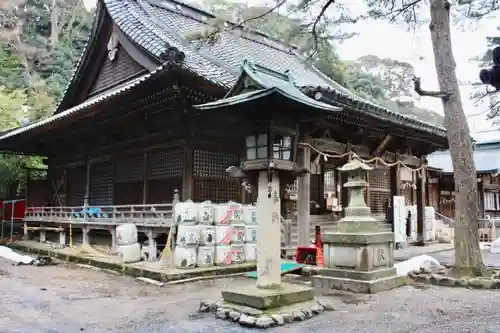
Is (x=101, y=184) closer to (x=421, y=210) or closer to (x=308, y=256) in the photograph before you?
(x=308, y=256)

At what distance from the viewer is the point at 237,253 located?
33.8 feet

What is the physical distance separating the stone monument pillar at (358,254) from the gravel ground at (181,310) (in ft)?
1.17

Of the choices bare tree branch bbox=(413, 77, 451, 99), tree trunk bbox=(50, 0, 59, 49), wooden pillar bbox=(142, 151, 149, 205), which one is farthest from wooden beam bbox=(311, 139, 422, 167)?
tree trunk bbox=(50, 0, 59, 49)

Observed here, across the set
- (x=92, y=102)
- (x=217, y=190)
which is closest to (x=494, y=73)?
(x=217, y=190)

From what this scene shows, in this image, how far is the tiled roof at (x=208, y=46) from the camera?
11.0 metres

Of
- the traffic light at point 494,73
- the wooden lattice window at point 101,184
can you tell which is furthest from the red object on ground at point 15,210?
the traffic light at point 494,73

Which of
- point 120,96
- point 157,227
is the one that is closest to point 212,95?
point 120,96

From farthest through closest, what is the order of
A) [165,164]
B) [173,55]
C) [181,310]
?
[165,164] < [173,55] < [181,310]

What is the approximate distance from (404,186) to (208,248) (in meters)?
10.5

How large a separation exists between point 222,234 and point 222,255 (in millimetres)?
484

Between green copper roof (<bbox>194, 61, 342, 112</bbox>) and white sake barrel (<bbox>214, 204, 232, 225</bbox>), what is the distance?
3.73m

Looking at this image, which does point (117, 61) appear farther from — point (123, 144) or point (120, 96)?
point (120, 96)

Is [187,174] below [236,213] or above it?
above

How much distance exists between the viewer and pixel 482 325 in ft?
18.7
